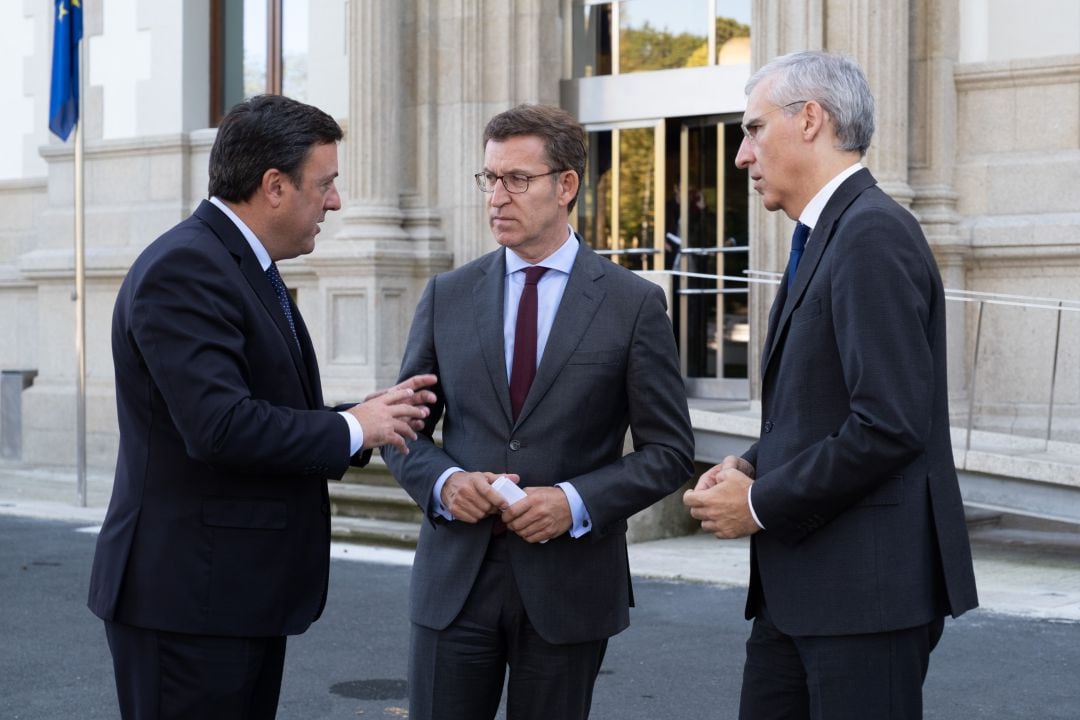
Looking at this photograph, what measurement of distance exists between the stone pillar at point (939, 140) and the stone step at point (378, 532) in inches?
160

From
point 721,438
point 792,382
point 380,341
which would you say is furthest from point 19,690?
point 380,341

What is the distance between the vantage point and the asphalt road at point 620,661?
632 cm

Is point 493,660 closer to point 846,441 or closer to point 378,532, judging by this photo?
point 846,441

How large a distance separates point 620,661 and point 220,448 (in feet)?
13.7

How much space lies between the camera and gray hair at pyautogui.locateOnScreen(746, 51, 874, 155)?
344 cm

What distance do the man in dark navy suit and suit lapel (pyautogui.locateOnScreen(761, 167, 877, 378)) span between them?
0.90 metres

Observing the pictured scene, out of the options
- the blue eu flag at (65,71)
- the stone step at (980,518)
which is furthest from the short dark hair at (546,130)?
the blue eu flag at (65,71)

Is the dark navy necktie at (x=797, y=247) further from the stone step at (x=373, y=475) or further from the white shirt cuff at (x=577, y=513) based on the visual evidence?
the stone step at (x=373, y=475)

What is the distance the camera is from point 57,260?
16.0 metres

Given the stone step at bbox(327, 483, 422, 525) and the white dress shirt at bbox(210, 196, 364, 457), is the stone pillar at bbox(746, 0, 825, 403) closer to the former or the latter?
the stone step at bbox(327, 483, 422, 525)

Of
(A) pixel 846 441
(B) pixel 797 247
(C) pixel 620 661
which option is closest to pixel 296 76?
(C) pixel 620 661

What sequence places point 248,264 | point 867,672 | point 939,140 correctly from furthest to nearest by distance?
point 939,140 → point 248,264 → point 867,672

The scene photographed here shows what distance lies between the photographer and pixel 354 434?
3.49 m

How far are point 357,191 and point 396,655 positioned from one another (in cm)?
674
